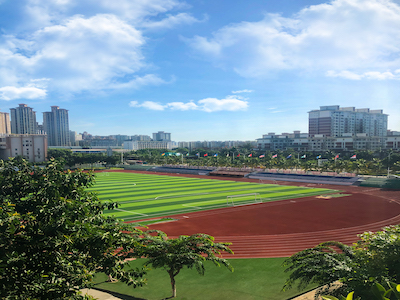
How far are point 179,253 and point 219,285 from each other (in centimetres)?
344

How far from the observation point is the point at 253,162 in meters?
88.3

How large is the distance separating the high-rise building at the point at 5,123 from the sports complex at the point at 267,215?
163m

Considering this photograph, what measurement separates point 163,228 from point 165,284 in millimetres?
11125

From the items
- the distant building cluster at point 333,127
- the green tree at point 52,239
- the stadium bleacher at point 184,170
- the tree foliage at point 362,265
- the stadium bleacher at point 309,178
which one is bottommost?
the stadium bleacher at point 184,170

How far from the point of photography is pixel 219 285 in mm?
14852

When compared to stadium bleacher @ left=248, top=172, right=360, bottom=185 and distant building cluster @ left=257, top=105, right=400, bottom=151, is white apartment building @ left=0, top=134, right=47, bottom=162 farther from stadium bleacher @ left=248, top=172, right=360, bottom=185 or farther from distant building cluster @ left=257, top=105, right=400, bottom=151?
distant building cluster @ left=257, top=105, right=400, bottom=151

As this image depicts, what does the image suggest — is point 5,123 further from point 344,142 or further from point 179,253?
point 179,253

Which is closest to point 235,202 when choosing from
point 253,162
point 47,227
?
point 47,227

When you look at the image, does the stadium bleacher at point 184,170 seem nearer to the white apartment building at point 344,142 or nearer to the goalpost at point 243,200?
the goalpost at point 243,200

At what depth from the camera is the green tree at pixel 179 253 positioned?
12836 millimetres

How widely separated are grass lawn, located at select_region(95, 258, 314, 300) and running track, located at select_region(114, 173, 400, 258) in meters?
2.69

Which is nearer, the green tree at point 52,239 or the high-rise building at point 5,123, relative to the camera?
the green tree at point 52,239

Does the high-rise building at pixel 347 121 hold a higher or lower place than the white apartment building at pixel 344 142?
higher

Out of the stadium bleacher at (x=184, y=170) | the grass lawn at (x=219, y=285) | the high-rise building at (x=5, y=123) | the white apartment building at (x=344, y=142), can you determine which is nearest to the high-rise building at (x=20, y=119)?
the high-rise building at (x=5, y=123)
